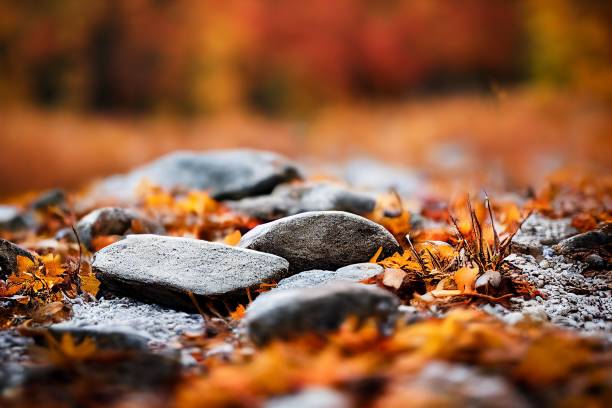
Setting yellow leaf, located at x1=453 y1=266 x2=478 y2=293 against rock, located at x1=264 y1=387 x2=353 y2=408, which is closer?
rock, located at x1=264 y1=387 x2=353 y2=408

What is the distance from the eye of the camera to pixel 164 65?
41.0 feet

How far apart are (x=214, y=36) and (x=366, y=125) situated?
4.91 m

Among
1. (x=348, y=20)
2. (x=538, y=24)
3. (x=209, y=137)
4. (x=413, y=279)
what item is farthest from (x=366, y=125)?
(x=413, y=279)

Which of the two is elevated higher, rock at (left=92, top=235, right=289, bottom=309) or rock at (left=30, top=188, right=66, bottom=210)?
rock at (left=92, top=235, right=289, bottom=309)

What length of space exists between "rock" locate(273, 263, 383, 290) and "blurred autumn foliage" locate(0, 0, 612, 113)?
10.2 m

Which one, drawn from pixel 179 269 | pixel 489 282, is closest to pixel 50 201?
pixel 179 269

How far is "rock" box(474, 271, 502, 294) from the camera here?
1735 mm

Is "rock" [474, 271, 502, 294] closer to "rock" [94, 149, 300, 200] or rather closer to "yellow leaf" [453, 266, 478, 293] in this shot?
"yellow leaf" [453, 266, 478, 293]

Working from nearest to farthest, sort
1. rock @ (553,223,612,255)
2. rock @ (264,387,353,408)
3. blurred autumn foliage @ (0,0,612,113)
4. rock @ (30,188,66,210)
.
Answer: rock @ (264,387,353,408)
rock @ (553,223,612,255)
rock @ (30,188,66,210)
blurred autumn foliage @ (0,0,612,113)

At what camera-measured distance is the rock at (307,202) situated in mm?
2877

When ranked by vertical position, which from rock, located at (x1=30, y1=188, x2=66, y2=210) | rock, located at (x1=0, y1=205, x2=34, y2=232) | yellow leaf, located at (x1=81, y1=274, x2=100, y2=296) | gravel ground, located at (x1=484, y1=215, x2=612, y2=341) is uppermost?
yellow leaf, located at (x1=81, y1=274, x2=100, y2=296)

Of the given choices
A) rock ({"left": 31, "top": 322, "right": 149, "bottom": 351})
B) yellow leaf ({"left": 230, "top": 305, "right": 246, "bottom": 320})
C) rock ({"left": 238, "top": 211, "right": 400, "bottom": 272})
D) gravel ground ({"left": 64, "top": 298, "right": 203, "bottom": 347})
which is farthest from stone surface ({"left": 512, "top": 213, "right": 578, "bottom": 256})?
rock ({"left": 31, "top": 322, "right": 149, "bottom": 351})

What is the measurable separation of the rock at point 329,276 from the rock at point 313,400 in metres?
0.78

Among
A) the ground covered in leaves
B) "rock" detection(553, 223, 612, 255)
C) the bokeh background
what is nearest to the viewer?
the ground covered in leaves
